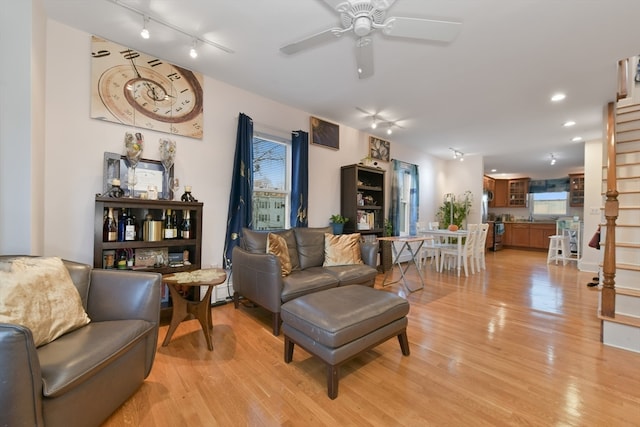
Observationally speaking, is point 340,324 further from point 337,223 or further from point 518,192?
point 518,192

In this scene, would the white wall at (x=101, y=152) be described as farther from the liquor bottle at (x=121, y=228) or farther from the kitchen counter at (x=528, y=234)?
the kitchen counter at (x=528, y=234)

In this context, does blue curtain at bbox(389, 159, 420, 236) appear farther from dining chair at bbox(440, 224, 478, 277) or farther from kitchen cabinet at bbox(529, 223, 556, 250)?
kitchen cabinet at bbox(529, 223, 556, 250)

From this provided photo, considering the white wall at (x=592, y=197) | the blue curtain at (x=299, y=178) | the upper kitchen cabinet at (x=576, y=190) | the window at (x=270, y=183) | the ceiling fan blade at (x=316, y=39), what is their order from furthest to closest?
the upper kitchen cabinet at (x=576, y=190) → the white wall at (x=592, y=197) → the blue curtain at (x=299, y=178) → the window at (x=270, y=183) → the ceiling fan blade at (x=316, y=39)

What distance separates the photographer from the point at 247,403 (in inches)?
59.6

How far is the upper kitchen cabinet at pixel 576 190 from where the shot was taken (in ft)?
26.0

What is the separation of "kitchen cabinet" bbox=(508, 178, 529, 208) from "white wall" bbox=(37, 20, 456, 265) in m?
7.81

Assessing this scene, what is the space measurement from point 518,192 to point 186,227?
34.2ft

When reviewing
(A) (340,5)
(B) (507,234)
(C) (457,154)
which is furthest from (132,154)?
(B) (507,234)

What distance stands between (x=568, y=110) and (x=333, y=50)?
12.0 ft

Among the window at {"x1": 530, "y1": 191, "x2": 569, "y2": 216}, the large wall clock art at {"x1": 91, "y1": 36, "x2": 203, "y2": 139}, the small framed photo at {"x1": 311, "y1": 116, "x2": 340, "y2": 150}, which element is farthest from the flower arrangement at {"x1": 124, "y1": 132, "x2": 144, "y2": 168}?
the window at {"x1": 530, "y1": 191, "x2": 569, "y2": 216}

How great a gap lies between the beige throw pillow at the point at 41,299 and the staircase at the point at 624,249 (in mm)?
→ 3892

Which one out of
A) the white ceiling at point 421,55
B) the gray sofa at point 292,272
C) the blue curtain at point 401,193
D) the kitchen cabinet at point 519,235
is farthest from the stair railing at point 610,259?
the kitchen cabinet at point 519,235

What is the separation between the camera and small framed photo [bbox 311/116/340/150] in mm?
4141

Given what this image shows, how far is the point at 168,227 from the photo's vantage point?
2652mm
